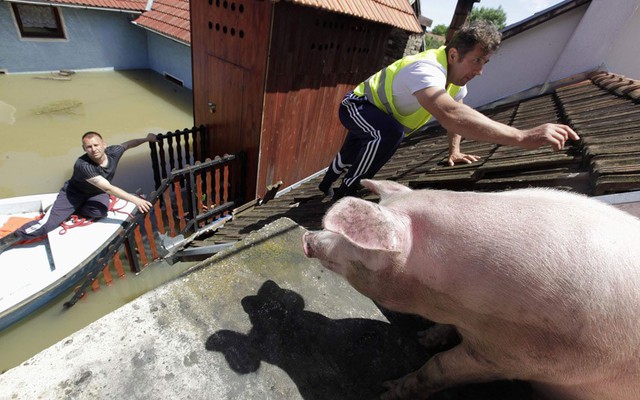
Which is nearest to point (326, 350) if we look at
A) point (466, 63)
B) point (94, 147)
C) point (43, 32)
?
point (466, 63)

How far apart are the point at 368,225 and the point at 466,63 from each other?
240cm

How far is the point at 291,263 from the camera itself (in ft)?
7.54

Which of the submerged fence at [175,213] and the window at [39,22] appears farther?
the window at [39,22]

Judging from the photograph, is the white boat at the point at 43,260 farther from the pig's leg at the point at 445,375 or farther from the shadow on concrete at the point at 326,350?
the pig's leg at the point at 445,375

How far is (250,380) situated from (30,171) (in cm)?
1105

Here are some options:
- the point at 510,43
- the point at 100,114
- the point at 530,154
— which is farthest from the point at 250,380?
the point at 100,114

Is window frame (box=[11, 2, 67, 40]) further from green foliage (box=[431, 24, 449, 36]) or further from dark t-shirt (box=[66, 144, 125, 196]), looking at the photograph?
green foliage (box=[431, 24, 449, 36])

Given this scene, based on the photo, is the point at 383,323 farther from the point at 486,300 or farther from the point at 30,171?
the point at 30,171

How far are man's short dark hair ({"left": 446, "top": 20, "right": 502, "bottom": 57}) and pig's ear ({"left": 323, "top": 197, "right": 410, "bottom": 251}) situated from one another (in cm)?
225

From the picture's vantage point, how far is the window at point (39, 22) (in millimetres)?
13602

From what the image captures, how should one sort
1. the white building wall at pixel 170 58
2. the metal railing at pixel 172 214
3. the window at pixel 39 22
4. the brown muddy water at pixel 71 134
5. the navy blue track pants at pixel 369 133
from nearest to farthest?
1. the navy blue track pants at pixel 369 133
2. the brown muddy water at pixel 71 134
3. the metal railing at pixel 172 214
4. the window at pixel 39 22
5. the white building wall at pixel 170 58

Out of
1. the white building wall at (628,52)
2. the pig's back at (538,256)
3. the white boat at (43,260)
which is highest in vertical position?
the white building wall at (628,52)

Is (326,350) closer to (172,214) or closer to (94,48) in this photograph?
(172,214)

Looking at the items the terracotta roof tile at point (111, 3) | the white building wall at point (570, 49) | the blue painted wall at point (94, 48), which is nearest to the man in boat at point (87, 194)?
the white building wall at point (570, 49)
